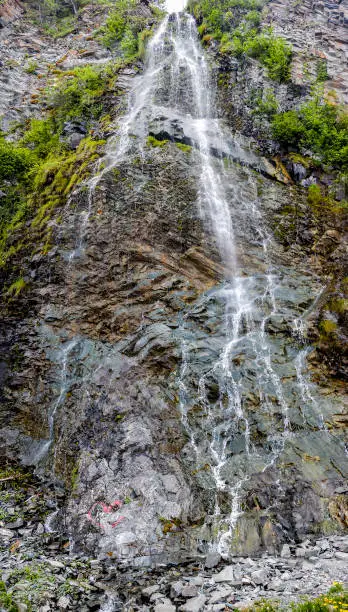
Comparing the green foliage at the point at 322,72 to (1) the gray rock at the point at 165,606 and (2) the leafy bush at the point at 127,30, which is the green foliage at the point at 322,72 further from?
(1) the gray rock at the point at 165,606

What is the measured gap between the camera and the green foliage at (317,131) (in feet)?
59.8

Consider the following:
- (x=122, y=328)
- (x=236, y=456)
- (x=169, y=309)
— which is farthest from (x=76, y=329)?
(x=236, y=456)

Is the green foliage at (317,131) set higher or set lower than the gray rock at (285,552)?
higher

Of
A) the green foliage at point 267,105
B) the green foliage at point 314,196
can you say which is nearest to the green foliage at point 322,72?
the green foliage at point 267,105

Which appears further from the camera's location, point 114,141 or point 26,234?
point 114,141

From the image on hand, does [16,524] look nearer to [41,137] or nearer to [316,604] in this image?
[316,604]

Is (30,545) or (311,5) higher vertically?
(311,5)

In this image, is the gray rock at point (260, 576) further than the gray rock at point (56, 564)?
No

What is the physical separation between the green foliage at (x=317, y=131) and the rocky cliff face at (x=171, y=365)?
1460mm

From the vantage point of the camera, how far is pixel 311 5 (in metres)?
29.1

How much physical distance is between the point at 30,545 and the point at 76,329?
253 inches

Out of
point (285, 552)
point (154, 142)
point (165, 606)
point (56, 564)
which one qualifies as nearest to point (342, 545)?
point (285, 552)

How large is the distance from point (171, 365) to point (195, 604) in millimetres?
6508

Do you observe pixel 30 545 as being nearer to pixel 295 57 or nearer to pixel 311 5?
pixel 295 57
